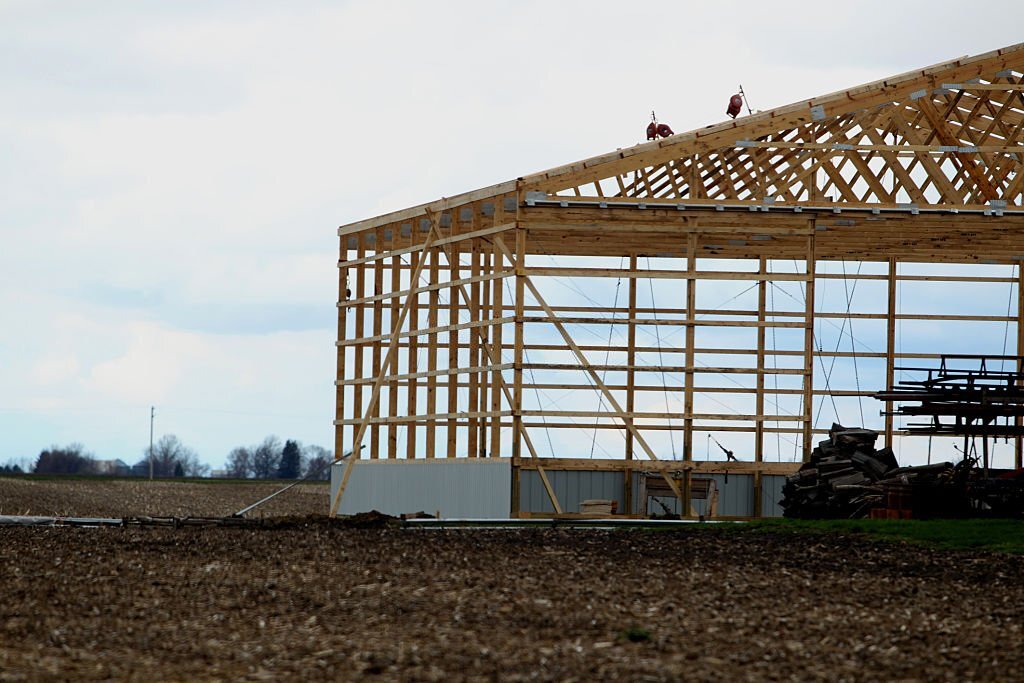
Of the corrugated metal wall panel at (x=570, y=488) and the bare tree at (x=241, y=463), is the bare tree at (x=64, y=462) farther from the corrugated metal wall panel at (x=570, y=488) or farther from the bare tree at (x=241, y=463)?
the corrugated metal wall panel at (x=570, y=488)

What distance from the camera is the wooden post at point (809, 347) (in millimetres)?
32250

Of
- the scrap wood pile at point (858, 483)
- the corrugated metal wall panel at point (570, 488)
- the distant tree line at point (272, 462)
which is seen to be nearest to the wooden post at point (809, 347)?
the scrap wood pile at point (858, 483)

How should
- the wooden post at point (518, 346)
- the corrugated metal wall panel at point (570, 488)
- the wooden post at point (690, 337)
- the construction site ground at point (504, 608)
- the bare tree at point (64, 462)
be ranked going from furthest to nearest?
the bare tree at point (64, 462) → the wooden post at point (690, 337) → the corrugated metal wall panel at point (570, 488) → the wooden post at point (518, 346) → the construction site ground at point (504, 608)

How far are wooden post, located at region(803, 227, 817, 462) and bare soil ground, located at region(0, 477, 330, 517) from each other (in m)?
22.1

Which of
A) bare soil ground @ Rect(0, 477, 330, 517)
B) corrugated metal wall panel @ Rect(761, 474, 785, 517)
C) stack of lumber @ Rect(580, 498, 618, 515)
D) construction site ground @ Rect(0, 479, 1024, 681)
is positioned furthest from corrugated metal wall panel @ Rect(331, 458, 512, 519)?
bare soil ground @ Rect(0, 477, 330, 517)

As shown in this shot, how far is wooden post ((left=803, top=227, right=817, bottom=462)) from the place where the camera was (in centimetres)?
3225

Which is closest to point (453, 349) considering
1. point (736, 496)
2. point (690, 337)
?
point (690, 337)

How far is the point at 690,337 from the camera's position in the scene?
1270 inches

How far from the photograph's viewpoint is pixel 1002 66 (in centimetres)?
3312

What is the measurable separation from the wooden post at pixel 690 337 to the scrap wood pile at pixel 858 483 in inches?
88.2

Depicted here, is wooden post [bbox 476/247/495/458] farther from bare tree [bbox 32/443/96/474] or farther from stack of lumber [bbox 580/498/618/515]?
bare tree [bbox 32/443/96/474]

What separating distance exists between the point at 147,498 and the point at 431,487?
33971 mm

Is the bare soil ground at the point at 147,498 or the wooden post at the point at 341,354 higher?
the wooden post at the point at 341,354

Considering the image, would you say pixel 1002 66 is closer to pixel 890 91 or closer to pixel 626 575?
pixel 890 91
